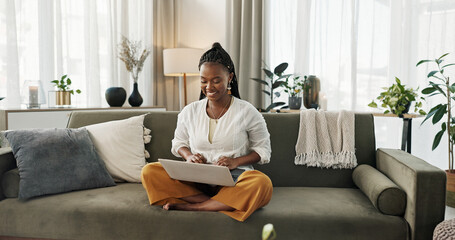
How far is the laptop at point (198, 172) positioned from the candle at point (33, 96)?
1.84m

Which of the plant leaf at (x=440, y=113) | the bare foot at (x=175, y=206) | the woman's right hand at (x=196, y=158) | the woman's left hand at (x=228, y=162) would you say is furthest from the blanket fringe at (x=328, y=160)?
the plant leaf at (x=440, y=113)

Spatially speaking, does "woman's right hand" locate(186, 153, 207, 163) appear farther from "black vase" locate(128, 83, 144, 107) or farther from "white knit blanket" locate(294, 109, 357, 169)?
"black vase" locate(128, 83, 144, 107)

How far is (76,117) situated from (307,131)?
1.34m

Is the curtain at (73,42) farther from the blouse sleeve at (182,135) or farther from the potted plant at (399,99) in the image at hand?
the potted plant at (399,99)

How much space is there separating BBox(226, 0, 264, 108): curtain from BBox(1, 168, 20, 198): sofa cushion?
2670 mm

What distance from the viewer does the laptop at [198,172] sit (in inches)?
58.6

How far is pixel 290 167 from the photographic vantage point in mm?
2043

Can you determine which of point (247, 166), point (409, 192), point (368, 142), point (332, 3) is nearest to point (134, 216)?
point (247, 166)

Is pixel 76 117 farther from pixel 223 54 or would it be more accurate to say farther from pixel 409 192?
pixel 409 192

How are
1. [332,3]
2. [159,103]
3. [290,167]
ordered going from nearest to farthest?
1. [290,167]
2. [332,3]
3. [159,103]

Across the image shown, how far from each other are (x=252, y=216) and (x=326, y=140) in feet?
2.39

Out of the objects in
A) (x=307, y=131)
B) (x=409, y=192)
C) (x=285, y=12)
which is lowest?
(x=409, y=192)

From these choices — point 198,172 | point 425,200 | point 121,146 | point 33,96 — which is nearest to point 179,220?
point 198,172

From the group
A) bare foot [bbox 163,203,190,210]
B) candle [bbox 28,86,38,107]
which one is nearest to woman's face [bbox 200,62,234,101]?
bare foot [bbox 163,203,190,210]
